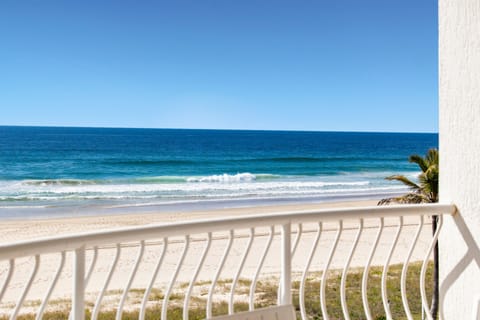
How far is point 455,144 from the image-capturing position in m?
2.30

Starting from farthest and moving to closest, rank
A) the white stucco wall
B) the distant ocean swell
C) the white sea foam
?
the white sea foam → the distant ocean swell → the white stucco wall

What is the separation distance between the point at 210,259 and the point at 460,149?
7.39 m

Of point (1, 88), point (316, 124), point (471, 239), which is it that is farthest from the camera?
point (316, 124)

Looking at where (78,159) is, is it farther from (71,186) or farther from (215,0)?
(215,0)

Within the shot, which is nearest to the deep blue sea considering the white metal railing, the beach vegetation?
the white metal railing

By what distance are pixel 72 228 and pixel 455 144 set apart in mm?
11829

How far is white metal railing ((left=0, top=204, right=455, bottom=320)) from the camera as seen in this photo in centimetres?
155

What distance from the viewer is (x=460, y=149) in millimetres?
2271

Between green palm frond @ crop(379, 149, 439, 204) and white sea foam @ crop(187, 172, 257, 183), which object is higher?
green palm frond @ crop(379, 149, 439, 204)

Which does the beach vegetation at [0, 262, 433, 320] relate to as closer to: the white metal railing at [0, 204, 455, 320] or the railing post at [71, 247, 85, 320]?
the white metal railing at [0, 204, 455, 320]

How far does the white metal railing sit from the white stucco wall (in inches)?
4.6

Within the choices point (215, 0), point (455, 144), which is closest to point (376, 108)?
point (215, 0)

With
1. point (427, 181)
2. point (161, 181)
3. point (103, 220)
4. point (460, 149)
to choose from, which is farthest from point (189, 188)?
point (460, 149)

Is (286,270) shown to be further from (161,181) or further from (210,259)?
(161,181)
